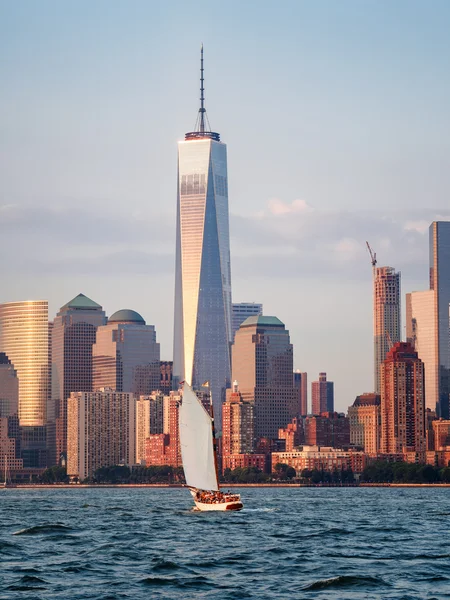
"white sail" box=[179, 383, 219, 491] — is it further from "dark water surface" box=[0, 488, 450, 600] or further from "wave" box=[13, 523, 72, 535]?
"wave" box=[13, 523, 72, 535]

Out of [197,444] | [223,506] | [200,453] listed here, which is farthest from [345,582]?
[197,444]

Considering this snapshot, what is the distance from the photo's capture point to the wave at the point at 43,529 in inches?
5551

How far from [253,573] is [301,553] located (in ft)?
50.7

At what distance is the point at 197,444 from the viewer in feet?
555

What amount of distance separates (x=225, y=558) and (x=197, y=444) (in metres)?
60.3

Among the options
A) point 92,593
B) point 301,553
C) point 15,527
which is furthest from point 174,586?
point 15,527

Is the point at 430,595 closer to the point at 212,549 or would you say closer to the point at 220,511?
the point at 212,549

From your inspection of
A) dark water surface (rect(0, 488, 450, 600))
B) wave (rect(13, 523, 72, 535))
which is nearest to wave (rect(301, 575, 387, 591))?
dark water surface (rect(0, 488, 450, 600))

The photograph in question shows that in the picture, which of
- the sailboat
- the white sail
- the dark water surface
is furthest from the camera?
the sailboat

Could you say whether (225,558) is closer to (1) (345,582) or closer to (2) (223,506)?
(1) (345,582)

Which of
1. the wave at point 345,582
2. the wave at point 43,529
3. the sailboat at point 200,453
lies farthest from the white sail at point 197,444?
the wave at point 345,582

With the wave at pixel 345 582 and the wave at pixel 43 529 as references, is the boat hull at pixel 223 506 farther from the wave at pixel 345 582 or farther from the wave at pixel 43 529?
the wave at pixel 345 582

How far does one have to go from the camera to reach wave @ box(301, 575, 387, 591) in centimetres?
9131

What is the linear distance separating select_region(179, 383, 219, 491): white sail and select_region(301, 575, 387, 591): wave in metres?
73.7
